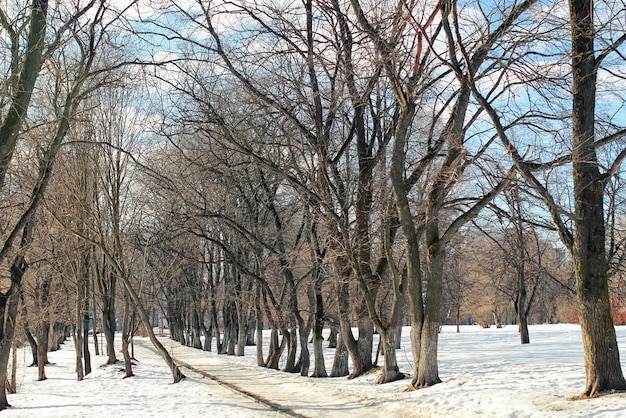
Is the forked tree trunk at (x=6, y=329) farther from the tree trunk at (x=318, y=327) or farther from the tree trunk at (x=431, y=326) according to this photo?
the tree trunk at (x=431, y=326)

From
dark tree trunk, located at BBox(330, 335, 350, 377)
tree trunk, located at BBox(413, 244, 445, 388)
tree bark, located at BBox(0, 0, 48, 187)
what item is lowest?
dark tree trunk, located at BBox(330, 335, 350, 377)

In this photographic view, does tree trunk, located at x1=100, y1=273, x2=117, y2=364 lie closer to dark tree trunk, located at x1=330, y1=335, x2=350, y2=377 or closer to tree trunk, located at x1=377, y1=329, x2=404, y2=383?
dark tree trunk, located at x1=330, y1=335, x2=350, y2=377

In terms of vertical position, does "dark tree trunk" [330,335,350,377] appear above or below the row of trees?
below

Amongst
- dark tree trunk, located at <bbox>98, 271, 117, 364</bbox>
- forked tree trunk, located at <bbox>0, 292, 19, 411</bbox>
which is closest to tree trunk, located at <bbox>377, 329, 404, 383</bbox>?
forked tree trunk, located at <bbox>0, 292, 19, 411</bbox>

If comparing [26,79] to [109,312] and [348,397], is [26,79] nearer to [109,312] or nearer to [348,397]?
[348,397]

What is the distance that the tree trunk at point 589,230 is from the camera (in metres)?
8.43

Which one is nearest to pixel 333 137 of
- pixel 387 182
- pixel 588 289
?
pixel 387 182

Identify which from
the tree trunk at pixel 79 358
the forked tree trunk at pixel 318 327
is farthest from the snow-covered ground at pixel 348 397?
the tree trunk at pixel 79 358

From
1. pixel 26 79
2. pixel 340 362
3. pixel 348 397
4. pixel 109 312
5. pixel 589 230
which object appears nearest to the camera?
pixel 26 79

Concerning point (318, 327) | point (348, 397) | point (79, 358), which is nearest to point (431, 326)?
point (348, 397)

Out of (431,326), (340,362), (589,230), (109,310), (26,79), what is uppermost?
(26,79)

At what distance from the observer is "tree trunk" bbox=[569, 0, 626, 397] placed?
843 centimetres

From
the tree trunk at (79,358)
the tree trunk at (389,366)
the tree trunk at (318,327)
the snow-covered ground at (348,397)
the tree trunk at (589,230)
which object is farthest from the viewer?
the tree trunk at (79,358)

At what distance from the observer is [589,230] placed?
8930mm
